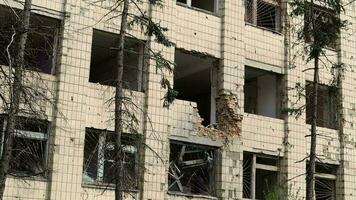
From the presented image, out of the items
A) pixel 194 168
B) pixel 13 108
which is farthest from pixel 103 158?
pixel 13 108

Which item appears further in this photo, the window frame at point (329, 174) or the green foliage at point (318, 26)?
the window frame at point (329, 174)

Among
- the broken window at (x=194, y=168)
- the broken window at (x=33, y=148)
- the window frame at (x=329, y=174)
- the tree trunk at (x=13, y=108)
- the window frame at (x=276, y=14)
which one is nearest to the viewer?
the tree trunk at (x=13, y=108)

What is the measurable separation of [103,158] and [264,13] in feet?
27.5

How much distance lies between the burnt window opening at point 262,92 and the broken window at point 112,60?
3.92 m

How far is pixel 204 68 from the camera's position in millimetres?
19891

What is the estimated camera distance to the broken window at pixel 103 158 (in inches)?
618

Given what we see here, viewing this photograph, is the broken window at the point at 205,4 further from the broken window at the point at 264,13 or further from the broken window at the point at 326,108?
the broken window at the point at 326,108

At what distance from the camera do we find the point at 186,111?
17.5 metres

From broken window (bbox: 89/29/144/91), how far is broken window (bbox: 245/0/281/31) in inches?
177

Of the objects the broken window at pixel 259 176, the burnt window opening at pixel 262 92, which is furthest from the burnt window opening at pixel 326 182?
the burnt window opening at pixel 262 92

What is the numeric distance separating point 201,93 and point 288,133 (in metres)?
4.96

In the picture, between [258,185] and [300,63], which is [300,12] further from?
[258,185]

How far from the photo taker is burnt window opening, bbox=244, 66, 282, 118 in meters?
20.0

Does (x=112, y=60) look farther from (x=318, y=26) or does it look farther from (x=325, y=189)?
(x=325, y=189)
